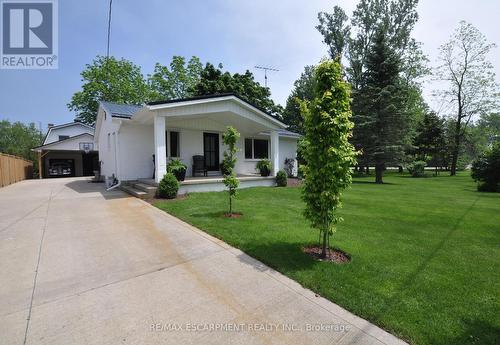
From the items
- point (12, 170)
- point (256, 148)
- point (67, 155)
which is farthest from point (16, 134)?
point (256, 148)

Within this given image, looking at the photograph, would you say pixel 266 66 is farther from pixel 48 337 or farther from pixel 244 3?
pixel 48 337

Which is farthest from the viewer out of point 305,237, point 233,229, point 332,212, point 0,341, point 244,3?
point 244,3

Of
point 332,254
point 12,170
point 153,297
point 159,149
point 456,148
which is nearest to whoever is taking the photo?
point 153,297

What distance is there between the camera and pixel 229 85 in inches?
966

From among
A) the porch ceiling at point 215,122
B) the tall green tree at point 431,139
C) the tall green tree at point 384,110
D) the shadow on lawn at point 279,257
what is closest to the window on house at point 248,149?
the porch ceiling at point 215,122

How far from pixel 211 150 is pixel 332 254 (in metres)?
10.1

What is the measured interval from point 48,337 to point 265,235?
325 centimetres

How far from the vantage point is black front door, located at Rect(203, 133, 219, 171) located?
1278cm

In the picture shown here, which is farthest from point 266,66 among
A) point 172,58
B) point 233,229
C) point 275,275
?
point 275,275

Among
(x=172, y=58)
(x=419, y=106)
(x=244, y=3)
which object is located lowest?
(x=244, y=3)

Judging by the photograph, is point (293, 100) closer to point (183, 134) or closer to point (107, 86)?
point (107, 86)

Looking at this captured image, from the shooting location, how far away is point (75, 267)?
11.2 feet

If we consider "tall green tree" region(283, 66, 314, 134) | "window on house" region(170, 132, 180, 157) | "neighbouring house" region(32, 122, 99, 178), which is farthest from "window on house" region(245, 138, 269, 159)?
"tall green tree" region(283, 66, 314, 134)

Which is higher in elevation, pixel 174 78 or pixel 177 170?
pixel 174 78
